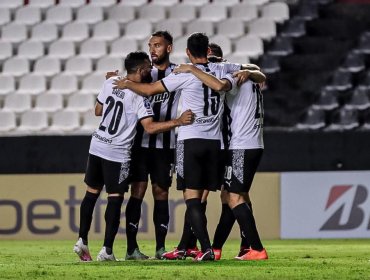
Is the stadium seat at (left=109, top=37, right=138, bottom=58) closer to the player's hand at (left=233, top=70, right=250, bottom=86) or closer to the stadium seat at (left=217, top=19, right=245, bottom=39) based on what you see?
the stadium seat at (left=217, top=19, right=245, bottom=39)

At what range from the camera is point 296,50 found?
1612 cm

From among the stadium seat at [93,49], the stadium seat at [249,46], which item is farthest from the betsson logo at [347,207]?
the stadium seat at [93,49]

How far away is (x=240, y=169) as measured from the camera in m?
8.91

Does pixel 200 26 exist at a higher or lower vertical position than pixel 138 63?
higher

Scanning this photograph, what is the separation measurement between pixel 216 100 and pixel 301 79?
6.89 meters

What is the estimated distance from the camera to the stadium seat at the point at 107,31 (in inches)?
660

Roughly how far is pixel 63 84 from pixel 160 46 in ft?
22.7

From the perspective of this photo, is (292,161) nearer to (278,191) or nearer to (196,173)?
(278,191)

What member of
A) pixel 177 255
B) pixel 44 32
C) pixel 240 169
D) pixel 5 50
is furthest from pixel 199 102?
pixel 44 32

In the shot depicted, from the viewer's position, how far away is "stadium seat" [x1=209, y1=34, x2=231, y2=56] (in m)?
16.0

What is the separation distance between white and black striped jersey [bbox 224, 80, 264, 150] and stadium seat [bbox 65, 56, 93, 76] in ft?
24.1

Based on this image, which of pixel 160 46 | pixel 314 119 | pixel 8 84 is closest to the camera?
pixel 160 46

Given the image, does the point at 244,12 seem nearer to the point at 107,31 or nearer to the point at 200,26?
the point at 200,26

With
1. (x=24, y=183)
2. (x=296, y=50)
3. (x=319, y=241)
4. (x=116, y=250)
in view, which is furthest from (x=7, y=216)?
(x=296, y=50)
